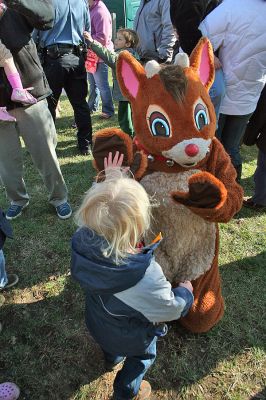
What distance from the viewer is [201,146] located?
5.40 feet

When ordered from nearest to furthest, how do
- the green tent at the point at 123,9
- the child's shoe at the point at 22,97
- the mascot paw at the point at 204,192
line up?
1. the mascot paw at the point at 204,192
2. the child's shoe at the point at 22,97
3. the green tent at the point at 123,9

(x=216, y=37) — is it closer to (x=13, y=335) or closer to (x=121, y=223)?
(x=121, y=223)

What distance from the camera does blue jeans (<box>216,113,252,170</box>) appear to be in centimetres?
296

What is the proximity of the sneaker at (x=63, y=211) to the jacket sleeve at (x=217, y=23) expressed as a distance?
1.74 meters

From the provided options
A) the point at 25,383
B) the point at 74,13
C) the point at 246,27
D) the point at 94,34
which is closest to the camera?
the point at 25,383

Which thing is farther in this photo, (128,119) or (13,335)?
(128,119)

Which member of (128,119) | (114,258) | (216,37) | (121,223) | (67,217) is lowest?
(67,217)

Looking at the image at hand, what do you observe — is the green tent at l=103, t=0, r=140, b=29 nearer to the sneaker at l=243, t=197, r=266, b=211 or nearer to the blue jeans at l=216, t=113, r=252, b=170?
the blue jeans at l=216, t=113, r=252, b=170

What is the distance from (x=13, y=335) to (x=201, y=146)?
1519 millimetres

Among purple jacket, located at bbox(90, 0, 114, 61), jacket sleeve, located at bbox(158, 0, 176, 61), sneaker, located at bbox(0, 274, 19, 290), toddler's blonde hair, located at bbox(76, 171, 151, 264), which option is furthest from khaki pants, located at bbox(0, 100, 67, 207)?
purple jacket, located at bbox(90, 0, 114, 61)

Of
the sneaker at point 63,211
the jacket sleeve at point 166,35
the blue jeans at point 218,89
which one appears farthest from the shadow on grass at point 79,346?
the jacket sleeve at point 166,35

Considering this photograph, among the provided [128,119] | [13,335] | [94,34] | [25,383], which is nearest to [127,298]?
[25,383]

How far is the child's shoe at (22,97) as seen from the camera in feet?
7.88

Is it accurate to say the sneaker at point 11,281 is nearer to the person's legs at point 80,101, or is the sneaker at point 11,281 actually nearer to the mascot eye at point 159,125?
the mascot eye at point 159,125
